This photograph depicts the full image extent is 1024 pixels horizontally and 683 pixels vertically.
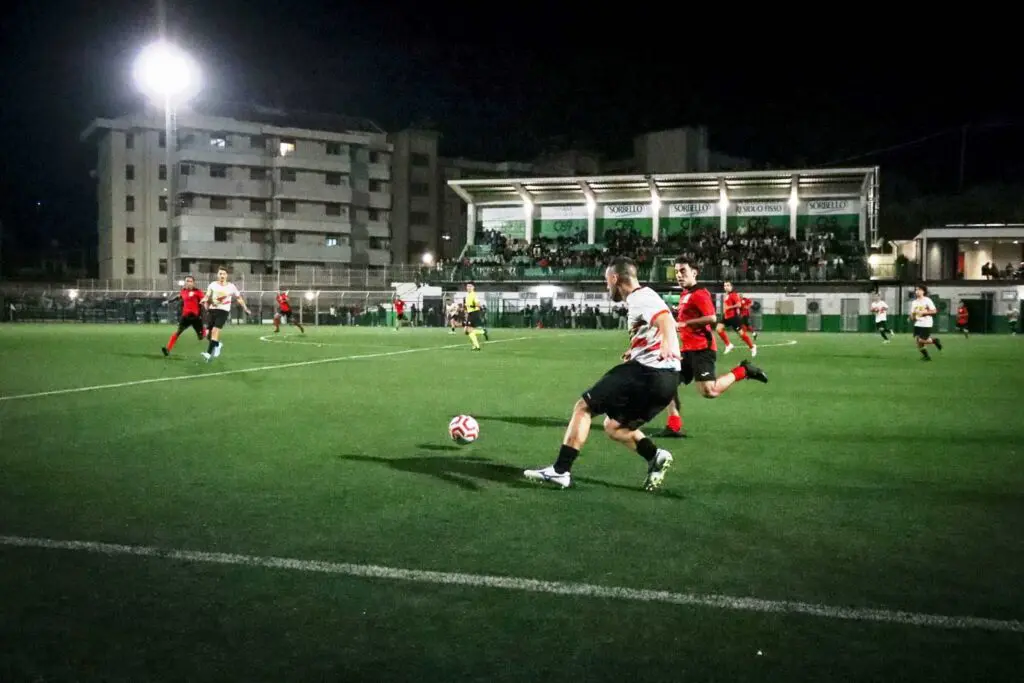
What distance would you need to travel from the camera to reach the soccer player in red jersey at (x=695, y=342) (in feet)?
33.3

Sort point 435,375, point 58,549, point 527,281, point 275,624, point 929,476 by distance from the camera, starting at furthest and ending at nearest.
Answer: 1. point 527,281
2. point 435,375
3. point 929,476
4. point 58,549
5. point 275,624

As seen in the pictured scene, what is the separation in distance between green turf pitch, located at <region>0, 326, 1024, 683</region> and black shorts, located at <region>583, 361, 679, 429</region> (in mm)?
669

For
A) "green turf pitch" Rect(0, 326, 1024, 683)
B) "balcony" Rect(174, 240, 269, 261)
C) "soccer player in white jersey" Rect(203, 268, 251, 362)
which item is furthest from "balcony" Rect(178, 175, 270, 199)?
"green turf pitch" Rect(0, 326, 1024, 683)

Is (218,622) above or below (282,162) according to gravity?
below

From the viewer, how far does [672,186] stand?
59.6 metres

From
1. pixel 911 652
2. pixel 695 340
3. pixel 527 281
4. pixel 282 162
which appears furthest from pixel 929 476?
pixel 282 162

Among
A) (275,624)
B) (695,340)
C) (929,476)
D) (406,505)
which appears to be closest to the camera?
(275,624)

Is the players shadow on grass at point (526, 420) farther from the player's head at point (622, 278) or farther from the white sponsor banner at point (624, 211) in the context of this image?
the white sponsor banner at point (624, 211)

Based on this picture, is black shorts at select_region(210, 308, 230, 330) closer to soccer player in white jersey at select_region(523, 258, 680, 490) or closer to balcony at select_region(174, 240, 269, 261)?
soccer player in white jersey at select_region(523, 258, 680, 490)

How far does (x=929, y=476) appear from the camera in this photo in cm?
774

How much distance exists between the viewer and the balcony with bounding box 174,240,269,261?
72.9 meters

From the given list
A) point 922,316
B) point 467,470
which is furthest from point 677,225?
point 467,470

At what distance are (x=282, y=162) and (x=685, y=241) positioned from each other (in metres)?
36.1

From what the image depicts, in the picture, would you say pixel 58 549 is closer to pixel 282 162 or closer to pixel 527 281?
pixel 527 281
